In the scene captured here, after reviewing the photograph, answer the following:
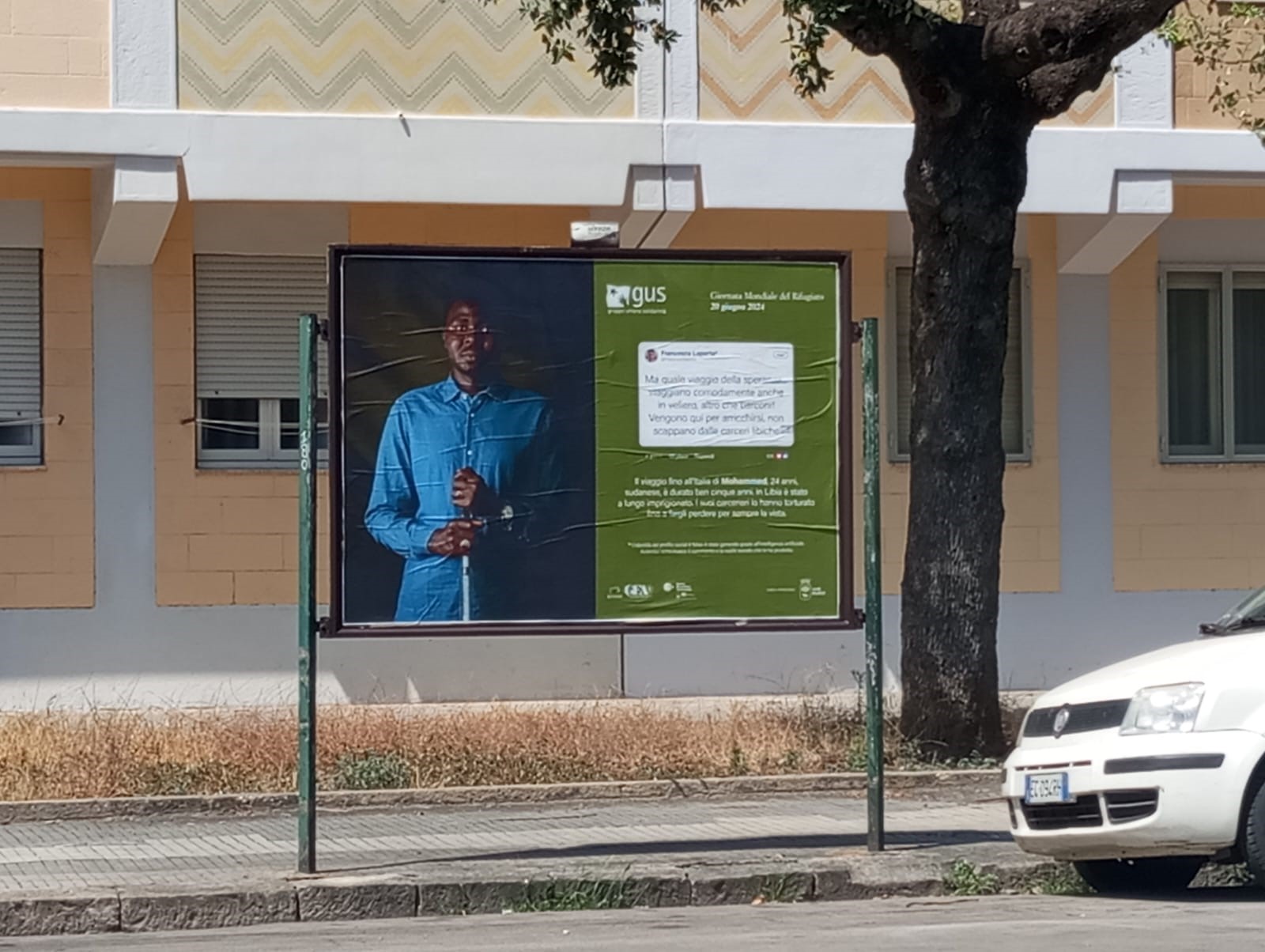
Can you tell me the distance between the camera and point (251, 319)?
16641mm

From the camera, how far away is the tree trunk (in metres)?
13.1

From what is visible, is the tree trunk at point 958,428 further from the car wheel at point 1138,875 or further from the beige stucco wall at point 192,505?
the beige stucco wall at point 192,505

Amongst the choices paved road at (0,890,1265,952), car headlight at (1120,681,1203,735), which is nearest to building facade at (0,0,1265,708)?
paved road at (0,890,1265,952)

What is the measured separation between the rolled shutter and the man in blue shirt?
7229mm

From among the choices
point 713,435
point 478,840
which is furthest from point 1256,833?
point 478,840

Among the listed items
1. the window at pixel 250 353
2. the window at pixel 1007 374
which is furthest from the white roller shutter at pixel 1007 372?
the window at pixel 250 353

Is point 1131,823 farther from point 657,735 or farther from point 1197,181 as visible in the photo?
Answer: point 1197,181

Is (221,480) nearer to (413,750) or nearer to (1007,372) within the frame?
(413,750)

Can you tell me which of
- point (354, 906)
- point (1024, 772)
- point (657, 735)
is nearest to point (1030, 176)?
point (657, 735)

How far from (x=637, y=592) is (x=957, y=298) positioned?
3.95 meters

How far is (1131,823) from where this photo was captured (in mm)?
8664

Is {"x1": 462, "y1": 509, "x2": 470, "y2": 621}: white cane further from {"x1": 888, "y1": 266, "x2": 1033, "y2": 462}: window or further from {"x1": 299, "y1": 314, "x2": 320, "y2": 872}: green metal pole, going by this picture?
{"x1": 888, "y1": 266, "x2": 1033, "y2": 462}: window

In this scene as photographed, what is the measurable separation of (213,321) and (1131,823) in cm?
983

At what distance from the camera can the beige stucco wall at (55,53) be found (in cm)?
1512
